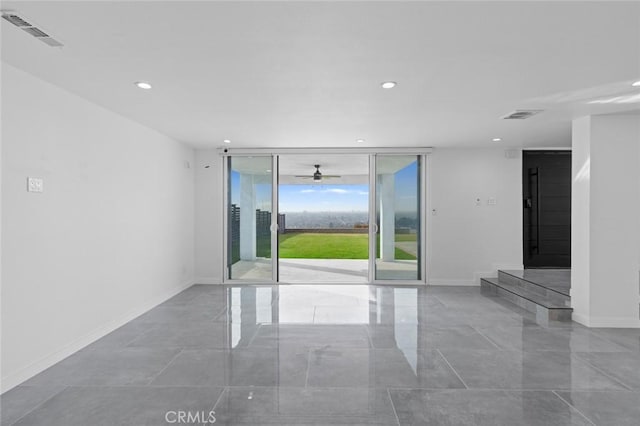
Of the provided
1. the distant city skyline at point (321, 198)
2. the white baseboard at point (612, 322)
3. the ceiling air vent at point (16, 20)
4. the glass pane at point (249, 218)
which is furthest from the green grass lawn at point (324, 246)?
the ceiling air vent at point (16, 20)

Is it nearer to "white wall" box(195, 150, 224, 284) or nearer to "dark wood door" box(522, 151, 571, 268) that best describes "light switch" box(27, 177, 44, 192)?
"white wall" box(195, 150, 224, 284)

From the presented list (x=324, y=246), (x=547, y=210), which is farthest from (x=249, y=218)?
(x=324, y=246)

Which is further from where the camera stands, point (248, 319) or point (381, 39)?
point (248, 319)

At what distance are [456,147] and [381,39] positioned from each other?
4552 mm

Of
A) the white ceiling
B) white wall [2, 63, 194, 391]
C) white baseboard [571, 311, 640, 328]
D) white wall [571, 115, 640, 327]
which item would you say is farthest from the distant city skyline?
the white ceiling

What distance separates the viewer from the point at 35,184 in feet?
9.64

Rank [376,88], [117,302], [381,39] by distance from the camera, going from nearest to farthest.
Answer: [381,39] < [376,88] < [117,302]

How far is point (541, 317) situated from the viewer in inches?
177

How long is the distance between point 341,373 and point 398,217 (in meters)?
4.17

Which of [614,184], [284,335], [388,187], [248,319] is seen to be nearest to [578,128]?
[614,184]

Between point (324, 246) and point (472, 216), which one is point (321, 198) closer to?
point (324, 246)

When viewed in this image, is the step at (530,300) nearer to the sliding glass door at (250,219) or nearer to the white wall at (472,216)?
the white wall at (472,216)

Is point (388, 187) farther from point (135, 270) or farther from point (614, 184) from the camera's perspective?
point (135, 270)

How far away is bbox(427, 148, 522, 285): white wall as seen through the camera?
640 centimetres
